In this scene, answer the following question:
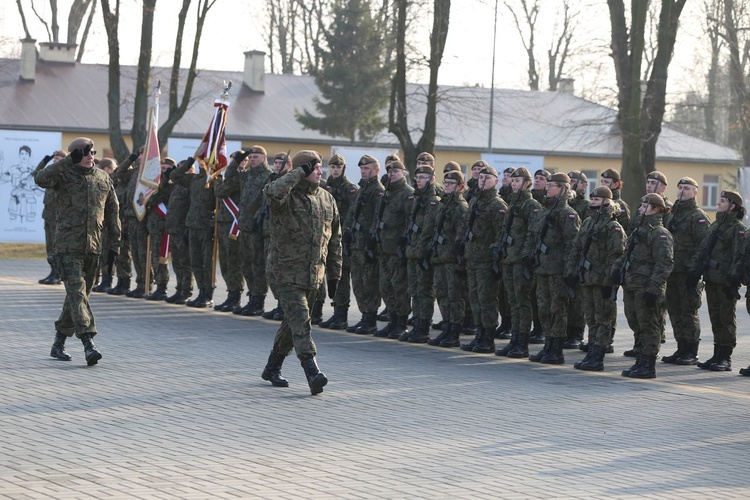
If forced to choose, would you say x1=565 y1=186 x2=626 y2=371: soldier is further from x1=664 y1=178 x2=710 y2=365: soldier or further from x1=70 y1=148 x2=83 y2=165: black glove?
x1=70 y1=148 x2=83 y2=165: black glove

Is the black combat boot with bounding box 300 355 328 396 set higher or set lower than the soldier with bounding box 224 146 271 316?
lower

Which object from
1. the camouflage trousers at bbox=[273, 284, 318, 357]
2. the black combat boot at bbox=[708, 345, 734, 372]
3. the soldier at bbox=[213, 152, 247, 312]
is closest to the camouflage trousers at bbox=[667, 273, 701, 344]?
the black combat boot at bbox=[708, 345, 734, 372]

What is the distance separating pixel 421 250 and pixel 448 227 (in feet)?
1.52

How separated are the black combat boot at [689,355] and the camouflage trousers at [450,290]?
2.50 m

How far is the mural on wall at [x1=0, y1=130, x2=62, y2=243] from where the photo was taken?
27.9m

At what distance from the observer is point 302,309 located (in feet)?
37.1

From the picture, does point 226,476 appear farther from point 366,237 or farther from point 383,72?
point 383,72

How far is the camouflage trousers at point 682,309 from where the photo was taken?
14391mm

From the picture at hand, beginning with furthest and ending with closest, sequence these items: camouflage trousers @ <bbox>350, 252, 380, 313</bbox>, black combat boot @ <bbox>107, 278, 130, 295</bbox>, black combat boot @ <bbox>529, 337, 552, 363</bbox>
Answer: black combat boot @ <bbox>107, 278, 130, 295</bbox> < camouflage trousers @ <bbox>350, 252, 380, 313</bbox> < black combat boot @ <bbox>529, 337, 552, 363</bbox>

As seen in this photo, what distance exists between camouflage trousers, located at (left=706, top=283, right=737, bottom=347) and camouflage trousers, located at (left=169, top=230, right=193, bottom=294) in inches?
A: 330

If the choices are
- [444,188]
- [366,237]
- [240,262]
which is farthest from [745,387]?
[240,262]

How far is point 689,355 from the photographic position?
14.5 metres

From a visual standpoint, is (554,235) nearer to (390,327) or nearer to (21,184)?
(390,327)

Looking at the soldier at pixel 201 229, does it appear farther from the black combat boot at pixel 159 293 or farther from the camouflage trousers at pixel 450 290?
the camouflage trousers at pixel 450 290
